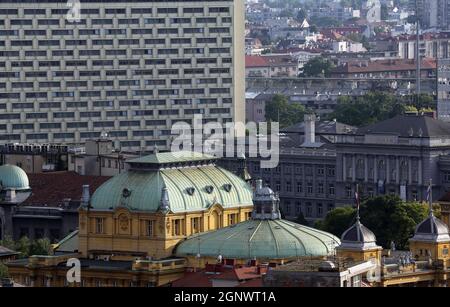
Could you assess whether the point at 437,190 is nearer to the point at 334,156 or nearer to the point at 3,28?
the point at 334,156

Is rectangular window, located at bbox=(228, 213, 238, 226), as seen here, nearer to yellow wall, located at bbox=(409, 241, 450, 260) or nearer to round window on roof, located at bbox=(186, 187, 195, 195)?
round window on roof, located at bbox=(186, 187, 195, 195)

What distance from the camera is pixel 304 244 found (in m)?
111

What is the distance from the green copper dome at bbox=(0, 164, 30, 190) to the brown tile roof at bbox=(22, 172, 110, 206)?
1.86 ft

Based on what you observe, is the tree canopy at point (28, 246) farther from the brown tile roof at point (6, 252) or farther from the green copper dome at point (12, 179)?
the green copper dome at point (12, 179)

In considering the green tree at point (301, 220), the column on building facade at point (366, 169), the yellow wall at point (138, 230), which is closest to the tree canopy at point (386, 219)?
the yellow wall at point (138, 230)

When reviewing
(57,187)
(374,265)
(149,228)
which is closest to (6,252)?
(149,228)

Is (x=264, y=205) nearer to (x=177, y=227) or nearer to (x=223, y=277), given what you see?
(x=177, y=227)

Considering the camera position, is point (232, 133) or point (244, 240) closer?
point (244, 240)

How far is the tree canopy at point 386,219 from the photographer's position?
131 meters

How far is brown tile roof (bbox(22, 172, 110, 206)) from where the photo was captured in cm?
14588

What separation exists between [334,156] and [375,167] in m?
5.93

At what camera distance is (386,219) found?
134 m

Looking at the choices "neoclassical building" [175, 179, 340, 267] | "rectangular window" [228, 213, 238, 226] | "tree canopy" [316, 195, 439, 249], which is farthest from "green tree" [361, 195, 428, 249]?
"neoclassical building" [175, 179, 340, 267]
